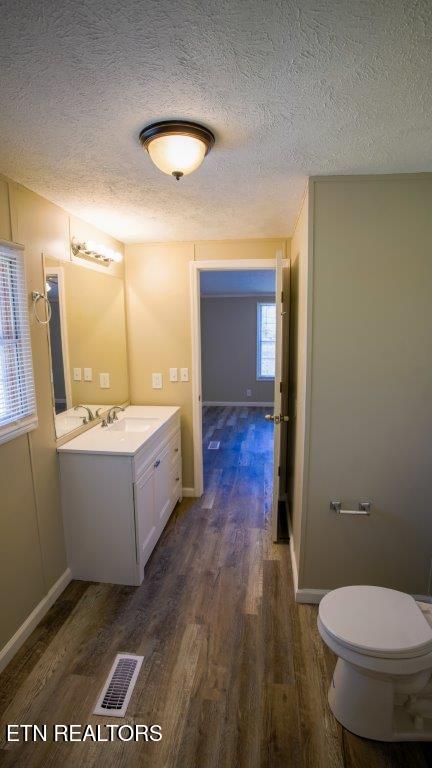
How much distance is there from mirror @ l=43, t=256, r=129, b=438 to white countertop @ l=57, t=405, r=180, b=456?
11cm

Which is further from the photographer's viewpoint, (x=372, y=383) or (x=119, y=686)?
(x=372, y=383)

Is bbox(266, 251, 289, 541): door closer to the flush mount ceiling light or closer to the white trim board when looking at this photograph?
the flush mount ceiling light

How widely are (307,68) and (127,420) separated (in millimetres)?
2517

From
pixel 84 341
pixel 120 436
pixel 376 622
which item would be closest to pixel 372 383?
pixel 376 622

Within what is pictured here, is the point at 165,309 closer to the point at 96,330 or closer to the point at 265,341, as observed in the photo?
the point at 96,330

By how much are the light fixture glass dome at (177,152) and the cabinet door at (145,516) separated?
5.59ft

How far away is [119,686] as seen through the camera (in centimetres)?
170

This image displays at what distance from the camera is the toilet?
1.41 meters

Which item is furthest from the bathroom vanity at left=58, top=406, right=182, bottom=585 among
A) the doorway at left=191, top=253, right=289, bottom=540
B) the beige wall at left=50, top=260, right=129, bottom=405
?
the doorway at left=191, top=253, right=289, bottom=540

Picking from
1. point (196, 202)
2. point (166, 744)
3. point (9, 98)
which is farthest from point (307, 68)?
point (166, 744)

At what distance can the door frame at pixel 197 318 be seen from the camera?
10.3 feet

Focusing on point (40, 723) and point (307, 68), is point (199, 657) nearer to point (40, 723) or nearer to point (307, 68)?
point (40, 723)

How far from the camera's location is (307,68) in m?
1.08

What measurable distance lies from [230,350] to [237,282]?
1811mm
